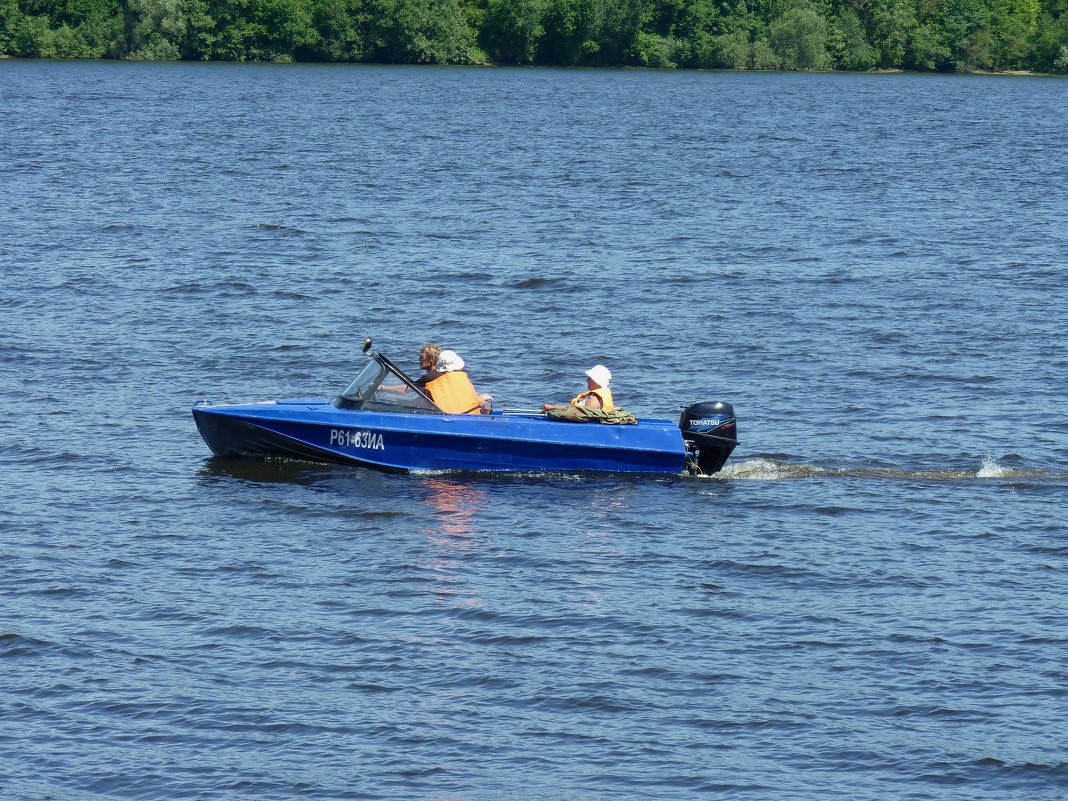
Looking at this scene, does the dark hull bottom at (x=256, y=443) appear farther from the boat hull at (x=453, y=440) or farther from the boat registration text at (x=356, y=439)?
the boat registration text at (x=356, y=439)

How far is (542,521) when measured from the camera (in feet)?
52.9

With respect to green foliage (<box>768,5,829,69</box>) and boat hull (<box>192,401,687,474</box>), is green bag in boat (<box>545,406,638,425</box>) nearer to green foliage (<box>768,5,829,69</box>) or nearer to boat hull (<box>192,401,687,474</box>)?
boat hull (<box>192,401,687,474</box>)

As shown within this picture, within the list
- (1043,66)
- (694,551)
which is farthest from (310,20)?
(694,551)

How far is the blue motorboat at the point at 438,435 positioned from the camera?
1742 centimetres

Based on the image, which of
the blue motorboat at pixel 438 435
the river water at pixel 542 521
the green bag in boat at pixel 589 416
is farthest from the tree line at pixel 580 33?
the green bag in boat at pixel 589 416

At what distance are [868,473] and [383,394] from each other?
5.56 metres

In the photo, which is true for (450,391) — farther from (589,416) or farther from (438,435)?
(589,416)

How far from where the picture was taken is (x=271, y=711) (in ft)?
37.8

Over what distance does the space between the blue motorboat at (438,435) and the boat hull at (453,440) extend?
11 millimetres

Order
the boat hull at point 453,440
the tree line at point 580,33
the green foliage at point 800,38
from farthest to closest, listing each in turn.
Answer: the green foliage at point 800,38 < the tree line at point 580,33 < the boat hull at point 453,440

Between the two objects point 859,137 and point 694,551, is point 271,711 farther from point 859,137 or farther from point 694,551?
point 859,137

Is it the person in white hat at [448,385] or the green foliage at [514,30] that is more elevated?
the green foliage at [514,30]

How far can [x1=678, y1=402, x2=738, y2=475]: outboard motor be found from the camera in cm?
1759

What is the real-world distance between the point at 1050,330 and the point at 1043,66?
91915mm
